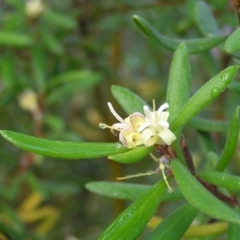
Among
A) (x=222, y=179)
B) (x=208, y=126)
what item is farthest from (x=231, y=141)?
(x=208, y=126)

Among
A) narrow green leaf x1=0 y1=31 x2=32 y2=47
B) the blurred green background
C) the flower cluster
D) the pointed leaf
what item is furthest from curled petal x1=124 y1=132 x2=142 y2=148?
narrow green leaf x1=0 y1=31 x2=32 y2=47

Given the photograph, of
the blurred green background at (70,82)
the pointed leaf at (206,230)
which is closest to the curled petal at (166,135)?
the pointed leaf at (206,230)

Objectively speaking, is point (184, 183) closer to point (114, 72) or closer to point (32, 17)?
point (32, 17)

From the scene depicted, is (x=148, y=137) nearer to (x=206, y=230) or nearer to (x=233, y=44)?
(x=233, y=44)

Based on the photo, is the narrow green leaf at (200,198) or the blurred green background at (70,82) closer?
the narrow green leaf at (200,198)

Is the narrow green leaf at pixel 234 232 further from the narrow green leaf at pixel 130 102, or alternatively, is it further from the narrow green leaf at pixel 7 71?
the narrow green leaf at pixel 7 71

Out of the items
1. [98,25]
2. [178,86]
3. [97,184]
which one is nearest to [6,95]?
[98,25]
